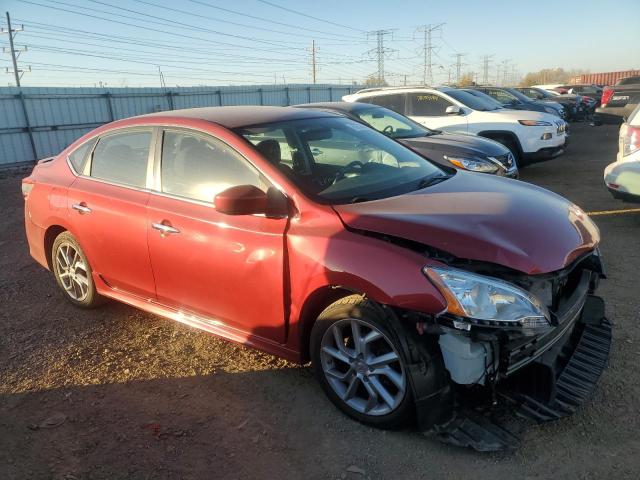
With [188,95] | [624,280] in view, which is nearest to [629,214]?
[624,280]

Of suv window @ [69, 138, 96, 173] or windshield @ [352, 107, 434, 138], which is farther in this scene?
windshield @ [352, 107, 434, 138]

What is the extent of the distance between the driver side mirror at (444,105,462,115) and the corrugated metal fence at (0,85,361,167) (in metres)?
12.8

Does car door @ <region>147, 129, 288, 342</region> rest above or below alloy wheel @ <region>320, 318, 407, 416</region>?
above

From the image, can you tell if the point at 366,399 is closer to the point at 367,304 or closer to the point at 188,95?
the point at 367,304

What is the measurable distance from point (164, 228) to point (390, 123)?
5.38 meters

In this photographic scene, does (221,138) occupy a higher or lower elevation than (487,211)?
higher

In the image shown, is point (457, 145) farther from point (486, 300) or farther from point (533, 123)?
point (486, 300)

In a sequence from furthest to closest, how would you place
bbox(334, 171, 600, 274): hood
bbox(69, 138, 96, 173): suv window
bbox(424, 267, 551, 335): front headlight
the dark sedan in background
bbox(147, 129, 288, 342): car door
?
the dark sedan in background → bbox(69, 138, 96, 173): suv window → bbox(147, 129, 288, 342): car door → bbox(334, 171, 600, 274): hood → bbox(424, 267, 551, 335): front headlight

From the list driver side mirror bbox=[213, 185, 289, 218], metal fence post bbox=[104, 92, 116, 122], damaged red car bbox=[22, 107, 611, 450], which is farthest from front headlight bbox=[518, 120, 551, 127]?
metal fence post bbox=[104, 92, 116, 122]

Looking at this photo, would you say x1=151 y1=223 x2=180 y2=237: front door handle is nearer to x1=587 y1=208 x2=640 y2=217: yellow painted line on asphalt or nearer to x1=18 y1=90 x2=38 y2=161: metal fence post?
x1=587 y1=208 x2=640 y2=217: yellow painted line on asphalt

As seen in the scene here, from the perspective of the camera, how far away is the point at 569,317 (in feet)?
9.05

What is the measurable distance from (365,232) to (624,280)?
10.2 ft

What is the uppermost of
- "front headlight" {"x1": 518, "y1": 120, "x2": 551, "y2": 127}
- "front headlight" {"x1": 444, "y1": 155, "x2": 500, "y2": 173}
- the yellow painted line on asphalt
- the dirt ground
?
"front headlight" {"x1": 518, "y1": 120, "x2": 551, "y2": 127}

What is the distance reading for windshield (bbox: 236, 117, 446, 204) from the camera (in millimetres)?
3127
